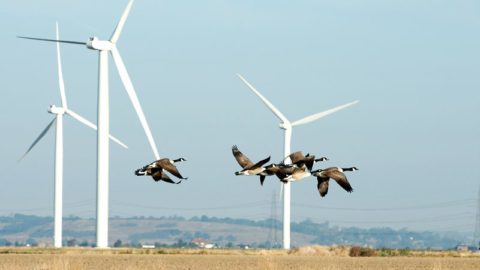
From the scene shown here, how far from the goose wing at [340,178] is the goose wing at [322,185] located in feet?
0.82

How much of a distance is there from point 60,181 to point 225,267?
58837 mm

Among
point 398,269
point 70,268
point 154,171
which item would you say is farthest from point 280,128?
point 154,171

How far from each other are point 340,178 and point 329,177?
3.51ft

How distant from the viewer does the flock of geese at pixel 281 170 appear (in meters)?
45.3

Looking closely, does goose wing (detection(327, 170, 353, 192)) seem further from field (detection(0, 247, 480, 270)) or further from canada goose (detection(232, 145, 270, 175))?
field (detection(0, 247, 480, 270))

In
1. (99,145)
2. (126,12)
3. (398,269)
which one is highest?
(126,12)

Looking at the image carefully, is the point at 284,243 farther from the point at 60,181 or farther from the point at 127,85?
the point at 127,85

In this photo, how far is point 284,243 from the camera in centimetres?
13525

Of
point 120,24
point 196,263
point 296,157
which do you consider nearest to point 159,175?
point 296,157

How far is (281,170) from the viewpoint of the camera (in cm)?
4678

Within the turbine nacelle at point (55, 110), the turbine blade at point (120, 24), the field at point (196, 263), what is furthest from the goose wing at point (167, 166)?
the turbine nacelle at point (55, 110)

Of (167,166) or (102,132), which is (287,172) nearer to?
(167,166)

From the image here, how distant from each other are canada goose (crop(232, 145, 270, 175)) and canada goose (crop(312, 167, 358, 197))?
1924 millimetres

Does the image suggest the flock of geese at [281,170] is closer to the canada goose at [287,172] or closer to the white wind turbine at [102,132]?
the canada goose at [287,172]
